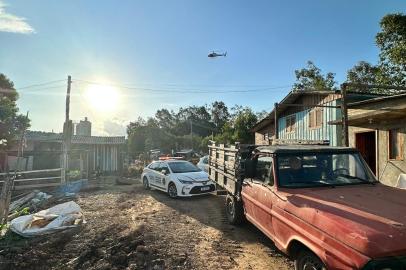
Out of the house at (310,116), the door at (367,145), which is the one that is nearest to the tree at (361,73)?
the house at (310,116)

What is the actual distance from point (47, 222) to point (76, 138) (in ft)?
64.8

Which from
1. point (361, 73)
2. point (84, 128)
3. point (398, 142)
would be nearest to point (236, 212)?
point (398, 142)

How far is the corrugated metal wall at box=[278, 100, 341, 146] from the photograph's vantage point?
624 inches

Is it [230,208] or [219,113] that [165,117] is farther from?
[230,208]

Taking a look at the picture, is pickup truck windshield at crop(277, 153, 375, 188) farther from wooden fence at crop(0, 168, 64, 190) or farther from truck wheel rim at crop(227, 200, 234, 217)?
wooden fence at crop(0, 168, 64, 190)

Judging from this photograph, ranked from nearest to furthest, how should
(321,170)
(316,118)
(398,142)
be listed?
(321,170) → (398,142) → (316,118)

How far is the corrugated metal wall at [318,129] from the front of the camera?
1584cm

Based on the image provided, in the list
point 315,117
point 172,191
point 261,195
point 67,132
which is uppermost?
point 315,117

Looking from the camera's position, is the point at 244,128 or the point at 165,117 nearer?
the point at 244,128

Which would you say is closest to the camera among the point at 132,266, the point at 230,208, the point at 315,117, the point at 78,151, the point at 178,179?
the point at 132,266

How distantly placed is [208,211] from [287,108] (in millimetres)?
13494

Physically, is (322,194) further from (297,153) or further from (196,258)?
(196,258)

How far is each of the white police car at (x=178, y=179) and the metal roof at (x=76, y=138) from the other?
43.7 feet

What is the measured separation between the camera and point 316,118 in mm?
18078
